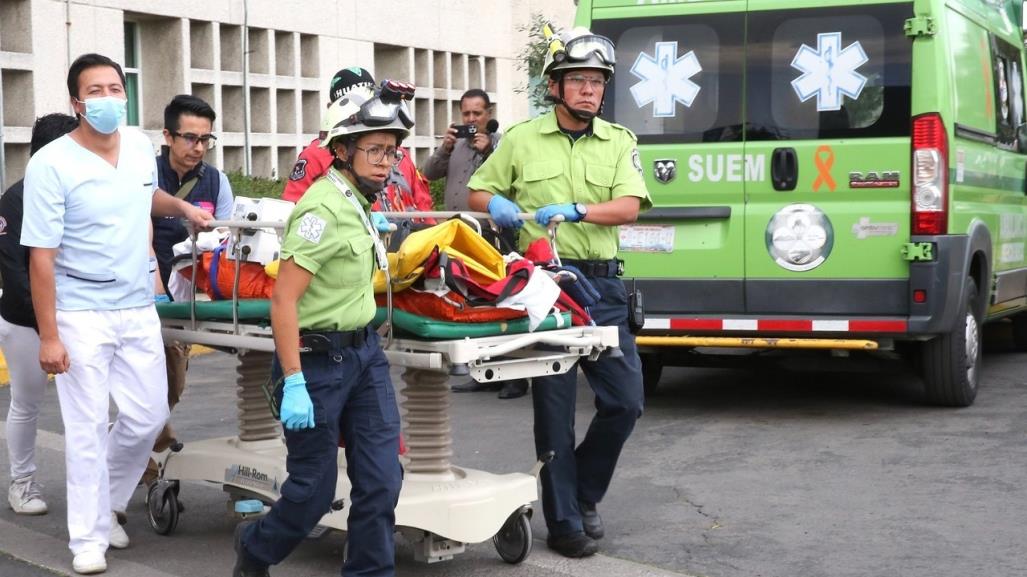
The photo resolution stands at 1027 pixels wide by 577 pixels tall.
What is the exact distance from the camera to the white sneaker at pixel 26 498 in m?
6.59

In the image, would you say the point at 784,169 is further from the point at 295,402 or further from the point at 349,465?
the point at 295,402

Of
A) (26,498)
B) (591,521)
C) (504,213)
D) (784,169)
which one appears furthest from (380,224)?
(784,169)

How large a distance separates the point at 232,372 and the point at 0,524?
16.1 feet

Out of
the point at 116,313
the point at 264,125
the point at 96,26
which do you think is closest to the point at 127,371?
the point at 116,313

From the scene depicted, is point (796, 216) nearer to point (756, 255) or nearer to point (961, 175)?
point (756, 255)

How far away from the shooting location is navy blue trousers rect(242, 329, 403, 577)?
491cm

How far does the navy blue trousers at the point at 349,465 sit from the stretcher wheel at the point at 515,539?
743 mm

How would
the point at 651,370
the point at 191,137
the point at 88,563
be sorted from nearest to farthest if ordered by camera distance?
1. the point at 88,563
2. the point at 191,137
3. the point at 651,370

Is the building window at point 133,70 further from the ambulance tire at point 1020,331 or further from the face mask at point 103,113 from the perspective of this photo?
the face mask at point 103,113

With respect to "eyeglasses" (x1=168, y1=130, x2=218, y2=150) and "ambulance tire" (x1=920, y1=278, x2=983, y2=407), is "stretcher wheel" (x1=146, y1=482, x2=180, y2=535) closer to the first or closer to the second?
"eyeglasses" (x1=168, y1=130, x2=218, y2=150)

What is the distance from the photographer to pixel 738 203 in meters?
8.77

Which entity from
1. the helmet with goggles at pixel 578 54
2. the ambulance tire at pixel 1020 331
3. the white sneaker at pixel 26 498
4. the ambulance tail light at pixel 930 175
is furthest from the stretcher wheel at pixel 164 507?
the ambulance tire at pixel 1020 331

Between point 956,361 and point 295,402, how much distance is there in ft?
16.7

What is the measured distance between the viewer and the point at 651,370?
32.2 ft
